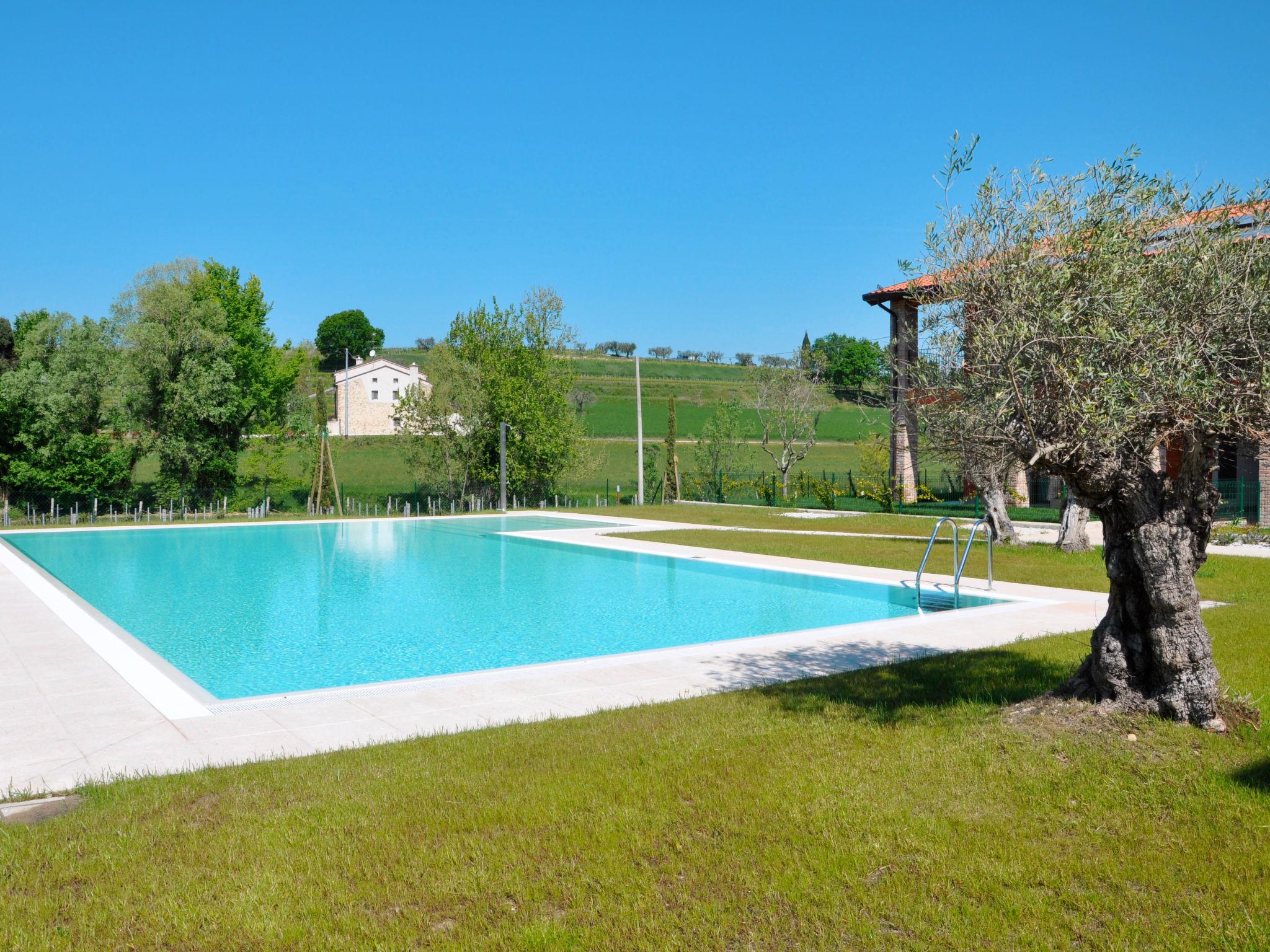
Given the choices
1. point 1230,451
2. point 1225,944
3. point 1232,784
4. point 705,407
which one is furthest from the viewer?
point 705,407

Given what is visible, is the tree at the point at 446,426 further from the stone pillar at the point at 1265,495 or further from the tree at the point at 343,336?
the tree at the point at 343,336

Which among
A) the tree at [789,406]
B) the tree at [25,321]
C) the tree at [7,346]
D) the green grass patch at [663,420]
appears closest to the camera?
the tree at [7,346]

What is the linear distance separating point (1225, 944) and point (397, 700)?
4.93 metres

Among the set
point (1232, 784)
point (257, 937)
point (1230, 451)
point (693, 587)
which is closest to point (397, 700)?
point (257, 937)

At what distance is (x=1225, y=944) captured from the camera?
2.85 metres

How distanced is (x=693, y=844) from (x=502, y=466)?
79.4ft

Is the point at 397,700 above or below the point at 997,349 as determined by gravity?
below

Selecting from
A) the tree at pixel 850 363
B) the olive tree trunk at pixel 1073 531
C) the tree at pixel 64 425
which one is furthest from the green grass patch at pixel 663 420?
the olive tree trunk at pixel 1073 531

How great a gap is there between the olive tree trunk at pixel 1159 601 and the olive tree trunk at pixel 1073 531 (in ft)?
33.3

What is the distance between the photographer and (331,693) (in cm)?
661

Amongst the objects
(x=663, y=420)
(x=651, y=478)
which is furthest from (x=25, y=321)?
(x=663, y=420)

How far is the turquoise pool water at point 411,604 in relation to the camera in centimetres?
914

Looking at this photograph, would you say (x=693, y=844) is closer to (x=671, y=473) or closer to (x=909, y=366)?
(x=909, y=366)

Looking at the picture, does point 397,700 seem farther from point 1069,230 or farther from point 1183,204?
point 1183,204
